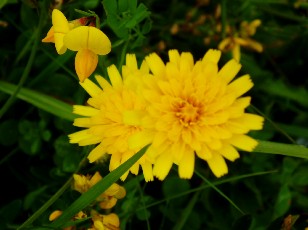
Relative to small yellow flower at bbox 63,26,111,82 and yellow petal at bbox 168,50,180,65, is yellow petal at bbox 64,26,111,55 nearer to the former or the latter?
small yellow flower at bbox 63,26,111,82

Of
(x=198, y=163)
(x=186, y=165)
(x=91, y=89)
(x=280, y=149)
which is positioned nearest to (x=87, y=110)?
(x=91, y=89)

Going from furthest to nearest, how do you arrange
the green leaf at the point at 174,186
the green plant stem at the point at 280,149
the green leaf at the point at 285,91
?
1. the green leaf at the point at 285,91
2. the green leaf at the point at 174,186
3. the green plant stem at the point at 280,149

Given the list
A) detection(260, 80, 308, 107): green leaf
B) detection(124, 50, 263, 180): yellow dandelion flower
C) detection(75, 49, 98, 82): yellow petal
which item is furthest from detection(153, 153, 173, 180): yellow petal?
detection(260, 80, 308, 107): green leaf

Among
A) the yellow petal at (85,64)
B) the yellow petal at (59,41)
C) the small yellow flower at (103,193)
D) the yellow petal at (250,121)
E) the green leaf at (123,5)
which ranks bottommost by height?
the small yellow flower at (103,193)

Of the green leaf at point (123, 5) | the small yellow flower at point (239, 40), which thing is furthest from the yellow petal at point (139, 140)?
the small yellow flower at point (239, 40)

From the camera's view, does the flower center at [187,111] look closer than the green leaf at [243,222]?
Yes

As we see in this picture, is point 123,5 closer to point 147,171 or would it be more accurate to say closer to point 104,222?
point 147,171

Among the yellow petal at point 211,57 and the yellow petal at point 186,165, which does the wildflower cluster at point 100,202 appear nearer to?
the yellow petal at point 186,165

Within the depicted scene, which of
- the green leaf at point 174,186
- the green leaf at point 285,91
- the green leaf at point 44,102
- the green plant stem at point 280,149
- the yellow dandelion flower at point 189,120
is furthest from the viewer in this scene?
the green leaf at point 285,91
